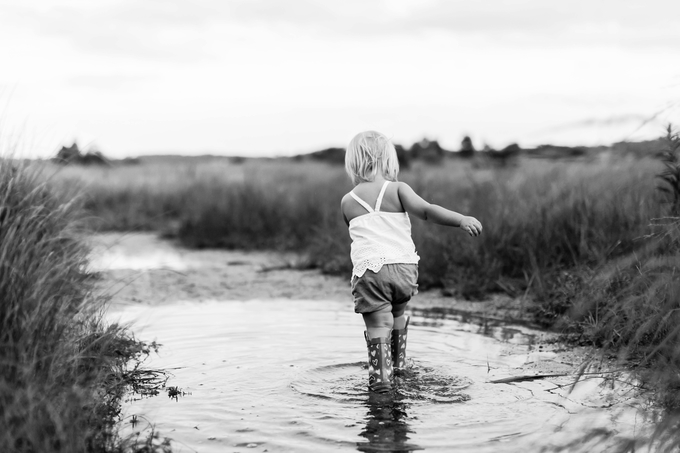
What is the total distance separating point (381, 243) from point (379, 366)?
77 centimetres

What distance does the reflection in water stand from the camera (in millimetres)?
3627

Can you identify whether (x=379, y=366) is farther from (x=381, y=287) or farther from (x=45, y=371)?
(x=45, y=371)

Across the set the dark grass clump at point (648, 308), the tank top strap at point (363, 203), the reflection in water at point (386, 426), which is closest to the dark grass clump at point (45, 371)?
the reflection in water at point (386, 426)

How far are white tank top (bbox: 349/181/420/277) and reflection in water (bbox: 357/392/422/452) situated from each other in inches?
33.5

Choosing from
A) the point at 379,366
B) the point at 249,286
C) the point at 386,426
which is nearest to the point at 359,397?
the point at 379,366

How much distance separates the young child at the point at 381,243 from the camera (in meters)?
4.85

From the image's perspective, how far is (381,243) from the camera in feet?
16.3

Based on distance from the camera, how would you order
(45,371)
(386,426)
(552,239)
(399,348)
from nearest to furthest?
(45,371)
(386,426)
(399,348)
(552,239)

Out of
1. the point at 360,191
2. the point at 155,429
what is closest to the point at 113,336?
the point at 155,429

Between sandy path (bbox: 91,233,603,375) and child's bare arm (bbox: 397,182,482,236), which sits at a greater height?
child's bare arm (bbox: 397,182,482,236)

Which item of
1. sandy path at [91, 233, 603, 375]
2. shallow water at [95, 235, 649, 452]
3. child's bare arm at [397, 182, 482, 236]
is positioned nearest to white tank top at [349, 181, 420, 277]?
child's bare arm at [397, 182, 482, 236]

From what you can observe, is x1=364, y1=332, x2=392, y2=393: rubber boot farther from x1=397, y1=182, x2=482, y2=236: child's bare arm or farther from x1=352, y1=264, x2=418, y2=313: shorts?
x1=397, y1=182, x2=482, y2=236: child's bare arm

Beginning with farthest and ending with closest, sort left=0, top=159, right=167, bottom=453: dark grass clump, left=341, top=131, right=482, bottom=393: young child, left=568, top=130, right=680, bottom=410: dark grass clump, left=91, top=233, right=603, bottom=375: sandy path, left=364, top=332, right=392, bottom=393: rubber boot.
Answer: left=91, top=233, right=603, bottom=375: sandy path → left=341, top=131, right=482, bottom=393: young child → left=364, top=332, right=392, bottom=393: rubber boot → left=568, top=130, right=680, bottom=410: dark grass clump → left=0, top=159, right=167, bottom=453: dark grass clump

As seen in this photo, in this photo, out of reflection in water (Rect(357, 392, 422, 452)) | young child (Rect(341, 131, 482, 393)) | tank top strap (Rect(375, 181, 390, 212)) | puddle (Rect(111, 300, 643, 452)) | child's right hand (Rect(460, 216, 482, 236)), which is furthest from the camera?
tank top strap (Rect(375, 181, 390, 212))
